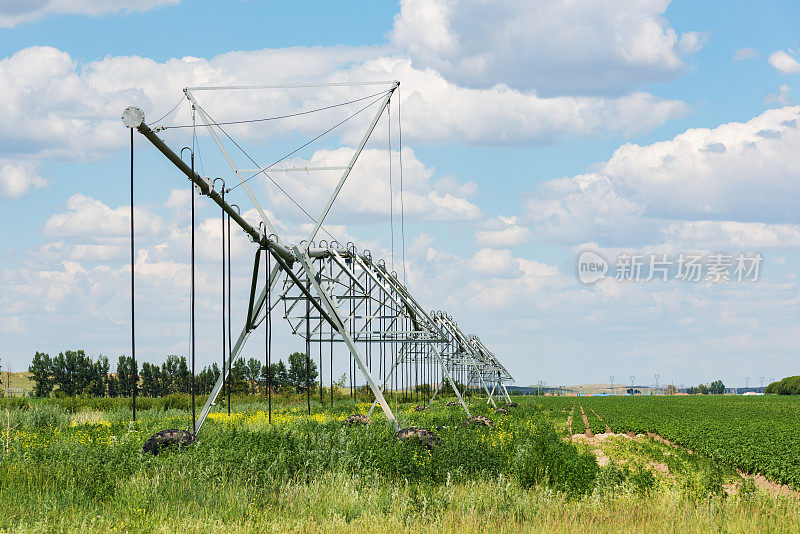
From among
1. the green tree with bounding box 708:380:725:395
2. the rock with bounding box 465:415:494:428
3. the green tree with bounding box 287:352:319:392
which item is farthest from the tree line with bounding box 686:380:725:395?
the rock with bounding box 465:415:494:428

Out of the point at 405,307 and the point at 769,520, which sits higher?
the point at 405,307

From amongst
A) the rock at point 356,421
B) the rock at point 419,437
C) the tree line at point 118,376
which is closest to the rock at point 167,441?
the rock at point 419,437

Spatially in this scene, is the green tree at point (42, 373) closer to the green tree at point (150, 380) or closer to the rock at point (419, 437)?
the green tree at point (150, 380)

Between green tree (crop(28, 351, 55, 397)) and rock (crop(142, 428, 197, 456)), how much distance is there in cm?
7944

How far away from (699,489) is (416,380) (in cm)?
3204

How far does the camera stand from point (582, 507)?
11.5 metres

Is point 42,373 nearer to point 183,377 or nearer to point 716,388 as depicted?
point 183,377

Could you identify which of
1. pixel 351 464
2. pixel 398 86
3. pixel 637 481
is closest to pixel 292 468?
pixel 351 464

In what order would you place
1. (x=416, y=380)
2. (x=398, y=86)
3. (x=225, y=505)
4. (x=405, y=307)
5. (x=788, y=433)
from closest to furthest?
(x=225, y=505), (x=398, y=86), (x=405, y=307), (x=788, y=433), (x=416, y=380)

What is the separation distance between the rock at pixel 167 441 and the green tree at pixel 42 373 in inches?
3128

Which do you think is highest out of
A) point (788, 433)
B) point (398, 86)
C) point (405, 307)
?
point (398, 86)

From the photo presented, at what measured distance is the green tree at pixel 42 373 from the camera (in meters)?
88.4

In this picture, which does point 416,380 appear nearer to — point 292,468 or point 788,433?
point 788,433

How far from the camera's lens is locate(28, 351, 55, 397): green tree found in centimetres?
8838
